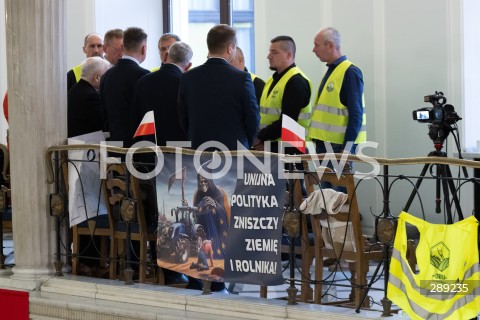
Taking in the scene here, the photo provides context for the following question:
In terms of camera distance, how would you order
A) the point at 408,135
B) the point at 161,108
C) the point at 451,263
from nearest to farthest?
1. the point at 451,263
2. the point at 161,108
3. the point at 408,135

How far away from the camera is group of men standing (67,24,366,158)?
6.20 meters

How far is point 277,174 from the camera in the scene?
5613 mm

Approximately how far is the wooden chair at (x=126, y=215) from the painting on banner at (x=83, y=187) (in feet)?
0.44

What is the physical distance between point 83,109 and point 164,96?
0.75m

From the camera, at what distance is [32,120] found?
22.1ft

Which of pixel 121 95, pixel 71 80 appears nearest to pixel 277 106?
pixel 121 95

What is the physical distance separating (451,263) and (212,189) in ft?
5.13

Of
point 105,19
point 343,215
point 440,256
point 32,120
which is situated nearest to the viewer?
point 440,256

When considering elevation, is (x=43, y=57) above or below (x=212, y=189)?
above

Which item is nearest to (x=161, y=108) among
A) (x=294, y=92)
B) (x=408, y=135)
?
(x=294, y=92)

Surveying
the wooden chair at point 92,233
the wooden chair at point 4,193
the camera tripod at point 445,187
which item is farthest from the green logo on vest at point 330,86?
the wooden chair at point 4,193

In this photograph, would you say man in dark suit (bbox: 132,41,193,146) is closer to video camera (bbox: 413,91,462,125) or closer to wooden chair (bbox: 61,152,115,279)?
wooden chair (bbox: 61,152,115,279)

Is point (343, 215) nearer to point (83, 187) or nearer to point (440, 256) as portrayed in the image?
point (440, 256)

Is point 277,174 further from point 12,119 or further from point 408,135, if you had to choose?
point 408,135
